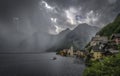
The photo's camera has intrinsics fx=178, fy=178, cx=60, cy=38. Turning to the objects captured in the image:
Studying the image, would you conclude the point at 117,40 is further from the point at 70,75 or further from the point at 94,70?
the point at 94,70

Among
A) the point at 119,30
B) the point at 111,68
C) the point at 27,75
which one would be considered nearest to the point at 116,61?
the point at 111,68

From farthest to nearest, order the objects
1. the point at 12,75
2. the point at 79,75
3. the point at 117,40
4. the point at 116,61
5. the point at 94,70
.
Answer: the point at 117,40, the point at 12,75, the point at 79,75, the point at 94,70, the point at 116,61

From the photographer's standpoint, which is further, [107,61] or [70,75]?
[70,75]

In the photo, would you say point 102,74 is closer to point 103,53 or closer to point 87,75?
point 87,75

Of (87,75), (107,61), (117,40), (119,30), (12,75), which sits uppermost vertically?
(119,30)

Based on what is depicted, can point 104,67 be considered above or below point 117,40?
below

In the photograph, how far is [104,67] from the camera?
26.3m

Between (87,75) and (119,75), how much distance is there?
232 inches

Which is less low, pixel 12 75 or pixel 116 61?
pixel 116 61

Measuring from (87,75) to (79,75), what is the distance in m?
80.3

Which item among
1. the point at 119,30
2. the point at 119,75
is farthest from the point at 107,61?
the point at 119,30

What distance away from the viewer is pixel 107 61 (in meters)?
26.8

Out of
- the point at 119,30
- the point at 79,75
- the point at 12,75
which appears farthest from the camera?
the point at 119,30

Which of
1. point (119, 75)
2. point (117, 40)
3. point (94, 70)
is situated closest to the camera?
point (119, 75)
